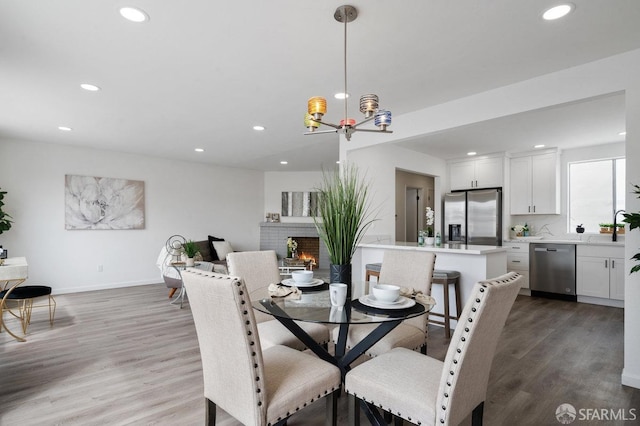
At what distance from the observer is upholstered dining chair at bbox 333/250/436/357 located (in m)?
2.07

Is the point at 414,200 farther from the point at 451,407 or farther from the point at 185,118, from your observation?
the point at 451,407

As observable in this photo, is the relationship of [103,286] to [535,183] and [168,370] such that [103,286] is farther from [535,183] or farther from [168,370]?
[535,183]

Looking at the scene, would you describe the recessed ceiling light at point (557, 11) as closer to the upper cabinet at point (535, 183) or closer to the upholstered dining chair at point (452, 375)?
the upholstered dining chair at point (452, 375)

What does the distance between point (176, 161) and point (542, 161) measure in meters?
6.70

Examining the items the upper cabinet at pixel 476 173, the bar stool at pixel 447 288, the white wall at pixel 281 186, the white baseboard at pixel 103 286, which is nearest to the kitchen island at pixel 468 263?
the bar stool at pixel 447 288

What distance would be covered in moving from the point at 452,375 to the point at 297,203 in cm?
709

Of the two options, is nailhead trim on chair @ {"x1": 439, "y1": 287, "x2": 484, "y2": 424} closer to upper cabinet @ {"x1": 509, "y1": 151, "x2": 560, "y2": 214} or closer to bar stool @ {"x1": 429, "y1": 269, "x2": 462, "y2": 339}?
bar stool @ {"x1": 429, "y1": 269, "x2": 462, "y2": 339}

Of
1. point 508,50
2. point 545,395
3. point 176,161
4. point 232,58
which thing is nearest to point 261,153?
point 176,161

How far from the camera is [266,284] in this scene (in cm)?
259

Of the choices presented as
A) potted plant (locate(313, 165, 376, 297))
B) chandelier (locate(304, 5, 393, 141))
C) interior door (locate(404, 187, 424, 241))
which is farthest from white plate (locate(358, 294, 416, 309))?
interior door (locate(404, 187, 424, 241))

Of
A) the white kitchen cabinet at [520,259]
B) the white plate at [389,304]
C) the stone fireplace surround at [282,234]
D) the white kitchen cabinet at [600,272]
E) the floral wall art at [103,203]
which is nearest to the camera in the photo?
the white plate at [389,304]

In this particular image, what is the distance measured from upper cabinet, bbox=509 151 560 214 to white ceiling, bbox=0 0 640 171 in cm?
125

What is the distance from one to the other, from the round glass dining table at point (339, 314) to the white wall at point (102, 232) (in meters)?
5.08

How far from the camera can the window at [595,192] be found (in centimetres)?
525
